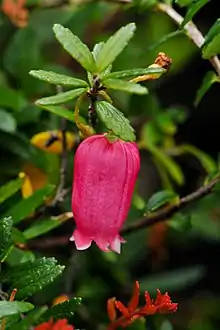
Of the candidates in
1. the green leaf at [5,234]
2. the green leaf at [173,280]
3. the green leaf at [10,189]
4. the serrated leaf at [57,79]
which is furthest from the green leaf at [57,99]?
the green leaf at [173,280]

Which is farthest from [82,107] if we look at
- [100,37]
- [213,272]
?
[213,272]

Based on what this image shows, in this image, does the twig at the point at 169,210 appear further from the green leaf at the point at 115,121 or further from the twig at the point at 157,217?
the green leaf at the point at 115,121

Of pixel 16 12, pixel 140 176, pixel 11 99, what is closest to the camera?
pixel 11 99

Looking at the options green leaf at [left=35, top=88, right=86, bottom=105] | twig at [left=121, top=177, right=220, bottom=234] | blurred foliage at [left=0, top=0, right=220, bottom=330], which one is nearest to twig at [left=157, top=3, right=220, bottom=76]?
blurred foliage at [left=0, top=0, right=220, bottom=330]

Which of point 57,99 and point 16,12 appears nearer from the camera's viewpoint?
point 57,99

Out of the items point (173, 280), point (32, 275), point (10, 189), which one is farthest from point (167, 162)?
point (32, 275)

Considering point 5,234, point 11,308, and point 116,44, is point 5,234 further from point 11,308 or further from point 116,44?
point 116,44

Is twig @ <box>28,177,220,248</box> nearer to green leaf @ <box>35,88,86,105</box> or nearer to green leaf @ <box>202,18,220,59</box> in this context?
green leaf @ <box>202,18,220,59</box>

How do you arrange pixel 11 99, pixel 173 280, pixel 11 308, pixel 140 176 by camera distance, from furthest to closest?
pixel 140 176 < pixel 173 280 < pixel 11 99 < pixel 11 308
